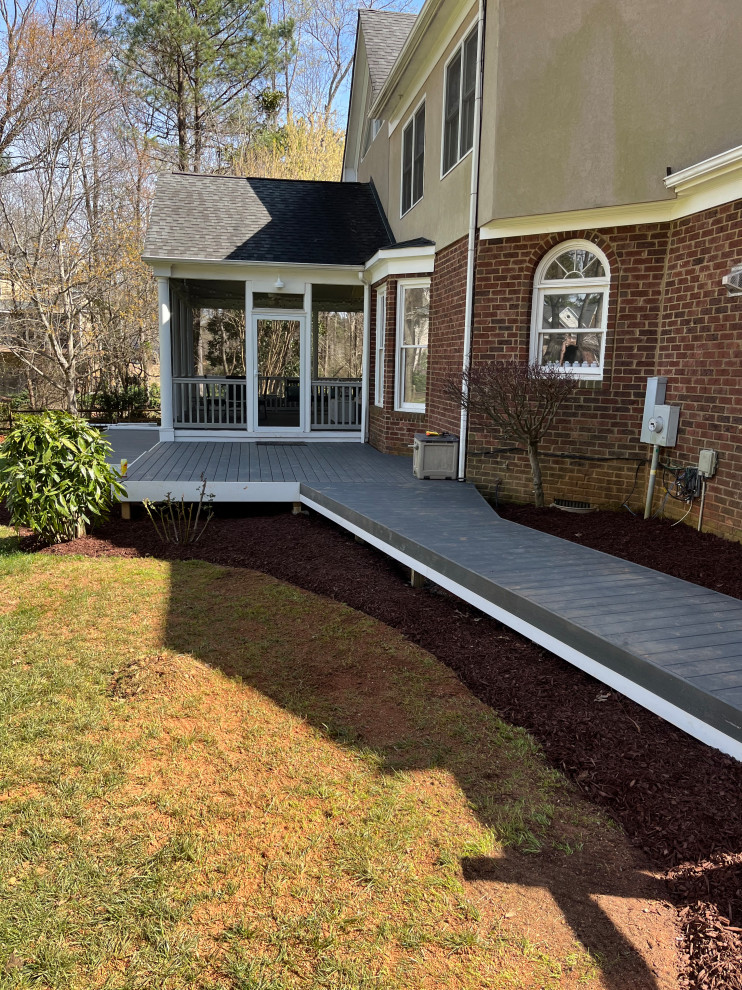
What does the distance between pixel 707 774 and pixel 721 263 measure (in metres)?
4.91

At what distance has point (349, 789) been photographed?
336 centimetres

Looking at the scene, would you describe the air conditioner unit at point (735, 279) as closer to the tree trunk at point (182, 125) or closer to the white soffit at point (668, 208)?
the white soffit at point (668, 208)

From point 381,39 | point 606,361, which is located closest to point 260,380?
point 381,39

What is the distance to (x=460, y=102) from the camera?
9352mm

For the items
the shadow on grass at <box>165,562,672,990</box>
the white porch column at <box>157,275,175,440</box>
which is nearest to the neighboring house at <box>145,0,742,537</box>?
the shadow on grass at <box>165,562,672,990</box>

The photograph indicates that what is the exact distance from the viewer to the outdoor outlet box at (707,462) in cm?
642

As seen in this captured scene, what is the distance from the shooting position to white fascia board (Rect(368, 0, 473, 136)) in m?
8.97

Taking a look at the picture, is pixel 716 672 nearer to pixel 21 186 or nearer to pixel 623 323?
pixel 623 323

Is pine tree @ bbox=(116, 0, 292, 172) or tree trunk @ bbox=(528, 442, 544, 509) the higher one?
pine tree @ bbox=(116, 0, 292, 172)

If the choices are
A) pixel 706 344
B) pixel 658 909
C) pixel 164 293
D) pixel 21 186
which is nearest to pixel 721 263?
pixel 706 344

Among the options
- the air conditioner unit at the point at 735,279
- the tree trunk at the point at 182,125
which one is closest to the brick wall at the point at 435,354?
the air conditioner unit at the point at 735,279

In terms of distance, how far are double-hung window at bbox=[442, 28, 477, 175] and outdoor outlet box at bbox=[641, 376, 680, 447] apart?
390cm

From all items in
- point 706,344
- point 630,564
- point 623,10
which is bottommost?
point 630,564

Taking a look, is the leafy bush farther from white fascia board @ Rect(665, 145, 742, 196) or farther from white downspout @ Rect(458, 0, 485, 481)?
white fascia board @ Rect(665, 145, 742, 196)
